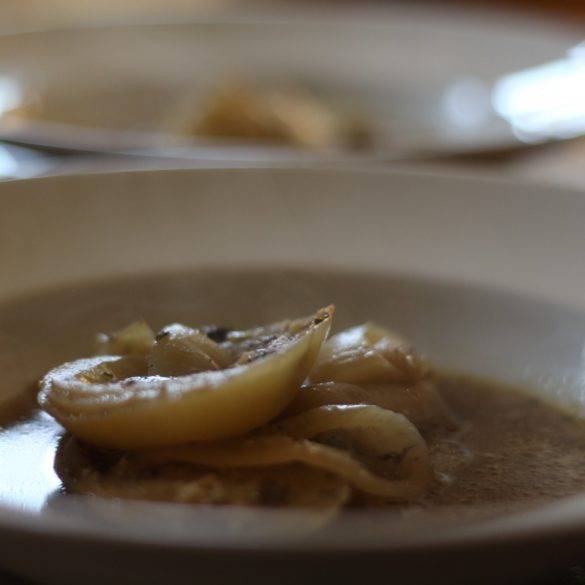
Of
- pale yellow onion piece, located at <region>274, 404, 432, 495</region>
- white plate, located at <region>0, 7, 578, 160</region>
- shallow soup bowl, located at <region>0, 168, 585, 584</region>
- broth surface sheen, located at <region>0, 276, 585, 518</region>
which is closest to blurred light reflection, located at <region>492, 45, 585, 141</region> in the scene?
white plate, located at <region>0, 7, 578, 160</region>

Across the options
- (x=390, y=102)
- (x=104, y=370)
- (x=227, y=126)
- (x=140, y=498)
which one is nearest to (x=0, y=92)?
(x=227, y=126)

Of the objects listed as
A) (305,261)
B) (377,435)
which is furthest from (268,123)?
(377,435)

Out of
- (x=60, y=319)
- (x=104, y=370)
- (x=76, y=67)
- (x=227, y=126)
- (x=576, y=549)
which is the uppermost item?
(x=76, y=67)

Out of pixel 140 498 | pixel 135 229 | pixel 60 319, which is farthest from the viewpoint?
pixel 135 229

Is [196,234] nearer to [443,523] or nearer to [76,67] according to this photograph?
[443,523]

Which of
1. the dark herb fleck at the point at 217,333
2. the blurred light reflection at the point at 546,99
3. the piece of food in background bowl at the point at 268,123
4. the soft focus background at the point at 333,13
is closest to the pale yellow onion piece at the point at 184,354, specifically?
the dark herb fleck at the point at 217,333

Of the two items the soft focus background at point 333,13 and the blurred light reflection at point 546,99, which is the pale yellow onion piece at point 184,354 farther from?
the blurred light reflection at point 546,99

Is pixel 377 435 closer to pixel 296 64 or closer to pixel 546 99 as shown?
pixel 546 99
